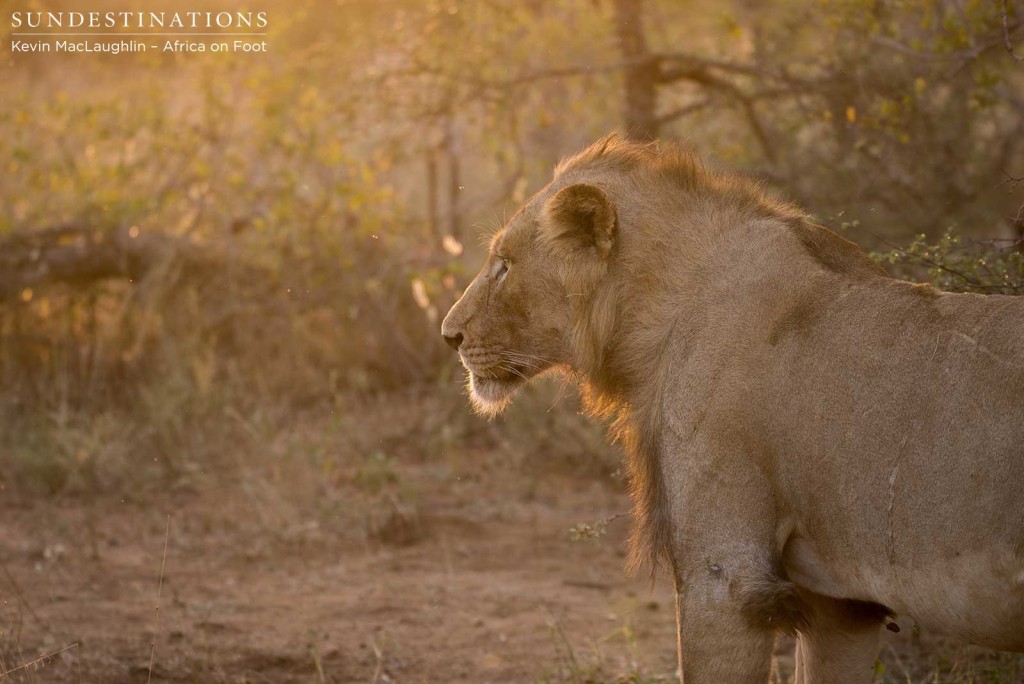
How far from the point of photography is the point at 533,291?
150 inches

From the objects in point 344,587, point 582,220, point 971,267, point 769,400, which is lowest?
point 344,587

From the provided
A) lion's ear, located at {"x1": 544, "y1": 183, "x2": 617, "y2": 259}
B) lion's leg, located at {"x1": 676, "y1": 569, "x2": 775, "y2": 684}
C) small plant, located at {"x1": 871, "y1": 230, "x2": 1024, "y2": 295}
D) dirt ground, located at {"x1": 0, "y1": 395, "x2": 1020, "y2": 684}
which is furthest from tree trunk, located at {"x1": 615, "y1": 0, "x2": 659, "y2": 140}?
lion's leg, located at {"x1": 676, "y1": 569, "x2": 775, "y2": 684}

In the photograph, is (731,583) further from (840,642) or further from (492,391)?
(492,391)

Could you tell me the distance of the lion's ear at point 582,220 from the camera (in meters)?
3.60

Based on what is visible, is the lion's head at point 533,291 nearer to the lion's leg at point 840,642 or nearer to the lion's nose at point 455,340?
the lion's nose at point 455,340

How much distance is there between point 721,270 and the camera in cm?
347

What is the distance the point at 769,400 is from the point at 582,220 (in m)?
0.89

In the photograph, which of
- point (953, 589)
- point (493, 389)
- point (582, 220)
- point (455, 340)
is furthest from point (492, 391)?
point (953, 589)

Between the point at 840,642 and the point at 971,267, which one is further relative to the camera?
the point at 971,267

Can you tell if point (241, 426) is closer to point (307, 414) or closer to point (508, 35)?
point (307, 414)

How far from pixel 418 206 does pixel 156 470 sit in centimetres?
575

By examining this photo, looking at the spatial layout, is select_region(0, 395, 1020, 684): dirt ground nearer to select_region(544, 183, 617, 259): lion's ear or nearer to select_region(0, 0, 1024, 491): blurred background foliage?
select_region(0, 0, 1024, 491): blurred background foliage

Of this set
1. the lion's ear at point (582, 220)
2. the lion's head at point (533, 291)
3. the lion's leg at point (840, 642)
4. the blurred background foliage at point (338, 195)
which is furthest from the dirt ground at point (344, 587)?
the lion's ear at point (582, 220)

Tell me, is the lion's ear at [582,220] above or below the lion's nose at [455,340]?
above
